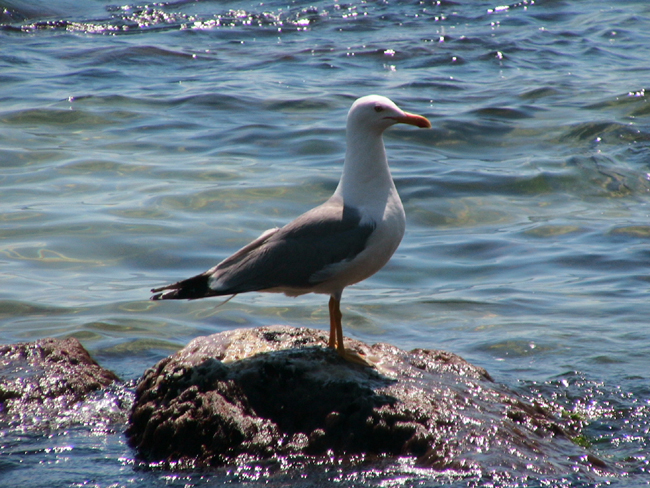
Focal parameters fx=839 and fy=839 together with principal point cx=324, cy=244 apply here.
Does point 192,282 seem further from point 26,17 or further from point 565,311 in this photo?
point 26,17

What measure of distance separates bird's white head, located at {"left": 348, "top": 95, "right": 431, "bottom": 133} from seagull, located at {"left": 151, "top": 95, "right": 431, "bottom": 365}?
0.04ft

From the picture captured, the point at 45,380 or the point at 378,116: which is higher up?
the point at 378,116

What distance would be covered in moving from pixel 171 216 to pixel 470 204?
11.6 ft

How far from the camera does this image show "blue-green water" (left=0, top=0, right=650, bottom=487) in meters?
6.17

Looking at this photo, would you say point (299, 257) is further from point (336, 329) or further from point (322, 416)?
point (322, 416)

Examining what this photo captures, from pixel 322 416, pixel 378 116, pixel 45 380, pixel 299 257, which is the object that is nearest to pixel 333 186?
pixel 378 116

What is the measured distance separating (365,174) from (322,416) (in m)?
1.52

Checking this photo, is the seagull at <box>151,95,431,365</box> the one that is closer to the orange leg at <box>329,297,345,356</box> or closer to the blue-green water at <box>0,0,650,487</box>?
the orange leg at <box>329,297,345,356</box>

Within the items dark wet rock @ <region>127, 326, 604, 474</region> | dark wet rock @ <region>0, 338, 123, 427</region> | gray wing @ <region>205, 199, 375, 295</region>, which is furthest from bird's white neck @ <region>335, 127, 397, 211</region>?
dark wet rock @ <region>0, 338, 123, 427</region>

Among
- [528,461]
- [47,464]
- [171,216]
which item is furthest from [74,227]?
[528,461]

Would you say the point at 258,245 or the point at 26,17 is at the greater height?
the point at 26,17

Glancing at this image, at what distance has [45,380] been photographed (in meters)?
4.98

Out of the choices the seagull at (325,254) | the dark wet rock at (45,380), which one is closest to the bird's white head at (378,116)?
the seagull at (325,254)

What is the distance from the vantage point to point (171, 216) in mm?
9555
